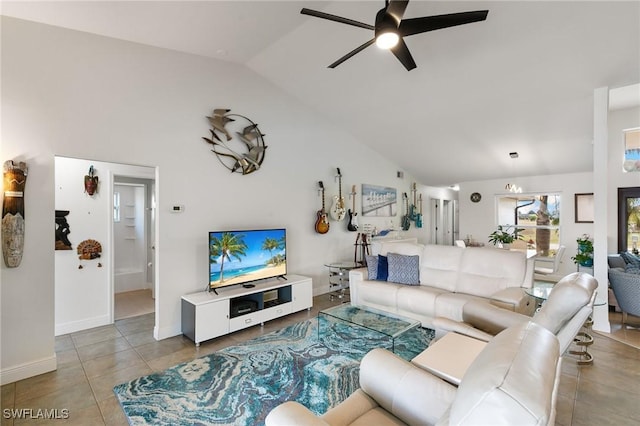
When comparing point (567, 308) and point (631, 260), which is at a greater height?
point (567, 308)

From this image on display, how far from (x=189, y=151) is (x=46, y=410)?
2.67 metres

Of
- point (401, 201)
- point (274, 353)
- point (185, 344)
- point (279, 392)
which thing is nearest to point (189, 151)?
point (185, 344)

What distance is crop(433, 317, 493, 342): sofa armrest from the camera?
2170 mm

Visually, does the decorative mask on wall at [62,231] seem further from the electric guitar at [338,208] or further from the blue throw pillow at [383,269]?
the blue throw pillow at [383,269]

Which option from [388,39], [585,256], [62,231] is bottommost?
[585,256]

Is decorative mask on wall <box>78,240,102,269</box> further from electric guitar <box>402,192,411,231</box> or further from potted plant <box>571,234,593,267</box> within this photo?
potted plant <box>571,234,593,267</box>

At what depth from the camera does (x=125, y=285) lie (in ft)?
16.9

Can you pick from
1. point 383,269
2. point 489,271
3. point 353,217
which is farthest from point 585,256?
point 353,217

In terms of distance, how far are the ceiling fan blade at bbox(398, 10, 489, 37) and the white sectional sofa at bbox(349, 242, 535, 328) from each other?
8.20 ft

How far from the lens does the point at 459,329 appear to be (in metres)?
2.27

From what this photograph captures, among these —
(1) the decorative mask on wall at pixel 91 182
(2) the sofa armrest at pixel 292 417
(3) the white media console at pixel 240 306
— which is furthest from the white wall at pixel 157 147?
(2) the sofa armrest at pixel 292 417

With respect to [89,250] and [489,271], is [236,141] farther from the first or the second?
[489,271]

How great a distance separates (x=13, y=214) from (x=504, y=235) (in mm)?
7871

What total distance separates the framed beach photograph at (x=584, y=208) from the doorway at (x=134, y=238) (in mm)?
8282
